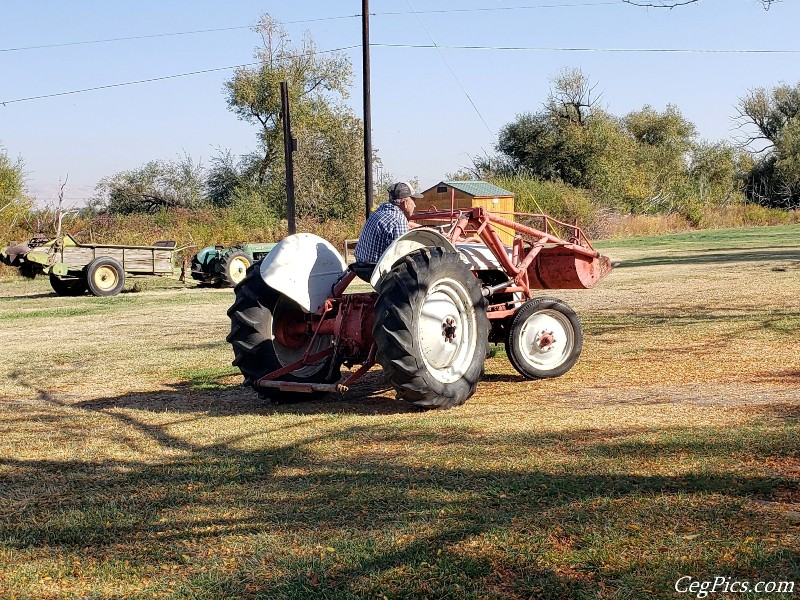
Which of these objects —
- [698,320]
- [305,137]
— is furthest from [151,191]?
[698,320]

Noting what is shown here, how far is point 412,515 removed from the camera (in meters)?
4.80

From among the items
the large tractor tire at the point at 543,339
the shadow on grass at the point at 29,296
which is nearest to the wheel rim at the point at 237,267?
the shadow on grass at the point at 29,296

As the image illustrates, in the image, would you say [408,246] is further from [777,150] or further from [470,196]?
[777,150]

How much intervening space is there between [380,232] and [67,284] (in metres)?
17.0

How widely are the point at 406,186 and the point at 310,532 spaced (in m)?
4.26

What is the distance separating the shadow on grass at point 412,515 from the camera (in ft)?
13.2

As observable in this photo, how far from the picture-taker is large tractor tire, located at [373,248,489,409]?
7285mm

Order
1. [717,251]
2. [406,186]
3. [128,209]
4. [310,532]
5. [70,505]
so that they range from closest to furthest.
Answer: [310,532], [70,505], [406,186], [717,251], [128,209]

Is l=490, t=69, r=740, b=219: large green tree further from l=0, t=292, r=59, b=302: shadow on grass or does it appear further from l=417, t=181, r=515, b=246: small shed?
l=0, t=292, r=59, b=302: shadow on grass

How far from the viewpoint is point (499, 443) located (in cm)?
623

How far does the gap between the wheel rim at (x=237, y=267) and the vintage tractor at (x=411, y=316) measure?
1548 centimetres

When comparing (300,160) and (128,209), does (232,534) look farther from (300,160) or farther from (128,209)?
(128,209)

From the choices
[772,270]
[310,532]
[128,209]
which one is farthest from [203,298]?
[128,209]

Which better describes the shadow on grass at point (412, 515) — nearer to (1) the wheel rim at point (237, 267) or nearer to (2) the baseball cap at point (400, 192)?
(2) the baseball cap at point (400, 192)
